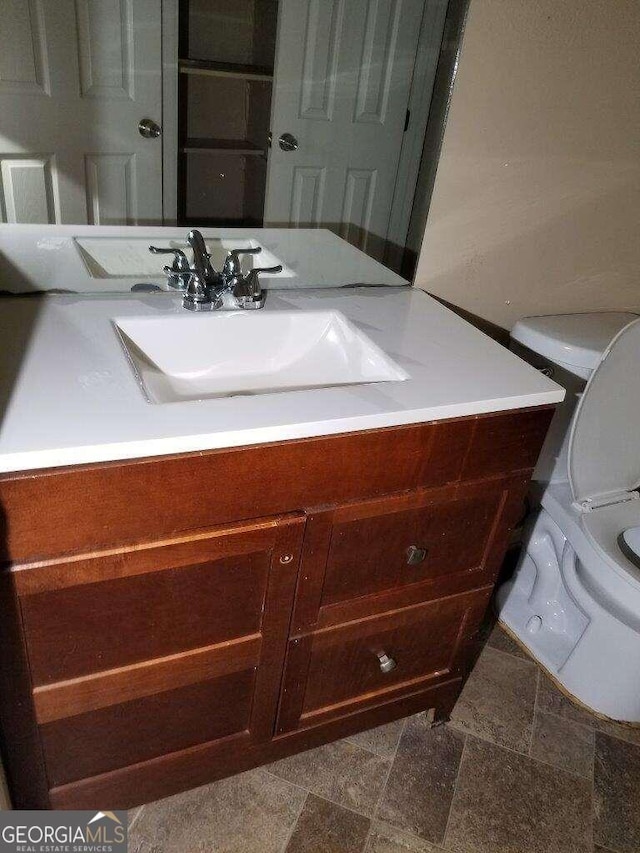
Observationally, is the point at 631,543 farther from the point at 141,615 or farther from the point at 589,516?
the point at 141,615

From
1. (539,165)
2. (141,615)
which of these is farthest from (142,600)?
(539,165)

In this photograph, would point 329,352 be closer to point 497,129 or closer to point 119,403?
point 119,403

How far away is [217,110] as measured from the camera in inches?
45.4

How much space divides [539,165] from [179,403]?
110 cm

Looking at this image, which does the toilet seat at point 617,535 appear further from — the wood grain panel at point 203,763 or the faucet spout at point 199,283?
the faucet spout at point 199,283

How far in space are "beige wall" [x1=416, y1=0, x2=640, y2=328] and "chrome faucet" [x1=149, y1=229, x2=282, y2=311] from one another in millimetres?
475

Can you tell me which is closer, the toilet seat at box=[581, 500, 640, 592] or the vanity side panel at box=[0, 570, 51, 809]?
the vanity side panel at box=[0, 570, 51, 809]

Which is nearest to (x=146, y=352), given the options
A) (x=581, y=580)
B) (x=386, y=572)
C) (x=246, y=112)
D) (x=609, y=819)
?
(x=246, y=112)

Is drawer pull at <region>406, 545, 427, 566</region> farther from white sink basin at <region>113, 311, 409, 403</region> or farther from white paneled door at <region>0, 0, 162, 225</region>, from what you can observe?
white paneled door at <region>0, 0, 162, 225</region>

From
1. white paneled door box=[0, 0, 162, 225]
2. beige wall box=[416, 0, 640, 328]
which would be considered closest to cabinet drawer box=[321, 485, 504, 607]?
beige wall box=[416, 0, 640, 328]

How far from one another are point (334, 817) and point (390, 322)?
3.35 feet

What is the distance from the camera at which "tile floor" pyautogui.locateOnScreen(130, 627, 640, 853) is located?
1.30m

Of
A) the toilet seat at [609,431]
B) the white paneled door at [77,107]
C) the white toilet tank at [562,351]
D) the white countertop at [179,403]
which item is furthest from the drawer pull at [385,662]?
the white paneled door at [77,107]

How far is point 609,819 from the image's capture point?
4.58 feet
